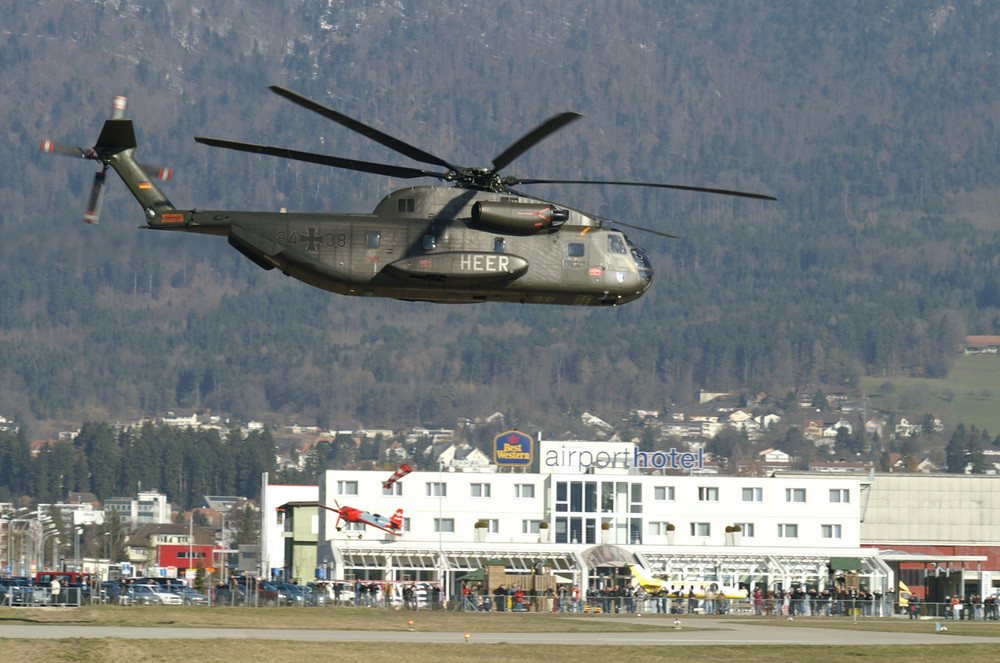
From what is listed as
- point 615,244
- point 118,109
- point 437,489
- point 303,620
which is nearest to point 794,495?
point 437,489

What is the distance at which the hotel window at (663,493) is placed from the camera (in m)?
135

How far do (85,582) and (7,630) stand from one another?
139ft

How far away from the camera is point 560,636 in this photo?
2420 inches

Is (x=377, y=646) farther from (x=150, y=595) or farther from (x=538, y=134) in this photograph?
(x=150, y=595)

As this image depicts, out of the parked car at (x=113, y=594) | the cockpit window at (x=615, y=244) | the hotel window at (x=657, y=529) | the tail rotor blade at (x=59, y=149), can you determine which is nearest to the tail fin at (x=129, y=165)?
the tail rotor blade at (x=59, y=149)

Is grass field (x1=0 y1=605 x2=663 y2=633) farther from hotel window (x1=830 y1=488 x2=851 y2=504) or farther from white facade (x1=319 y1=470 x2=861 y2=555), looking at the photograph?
hotel window (x1=830 y1=488 x2=851 y2=504)

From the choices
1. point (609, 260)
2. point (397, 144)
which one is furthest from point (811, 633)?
point (397, 144)

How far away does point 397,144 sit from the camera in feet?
157

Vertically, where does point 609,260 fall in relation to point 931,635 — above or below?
above

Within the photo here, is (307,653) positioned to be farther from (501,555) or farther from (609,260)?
(501,555)

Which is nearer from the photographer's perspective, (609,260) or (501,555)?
(609,260)

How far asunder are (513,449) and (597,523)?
11.4m

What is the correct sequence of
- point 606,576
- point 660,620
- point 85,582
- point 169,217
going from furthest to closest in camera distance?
1. point 606,576
2. point 85,582
3. point 660,620
4. point 169,217

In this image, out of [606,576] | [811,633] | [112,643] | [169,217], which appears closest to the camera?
[112,643]
